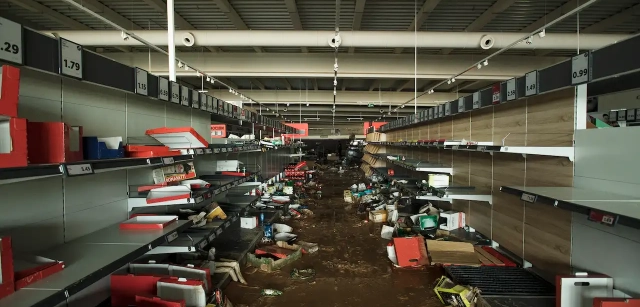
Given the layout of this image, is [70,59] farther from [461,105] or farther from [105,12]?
[461,105]

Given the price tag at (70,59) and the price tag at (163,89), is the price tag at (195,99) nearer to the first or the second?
the price tag at (163,89)

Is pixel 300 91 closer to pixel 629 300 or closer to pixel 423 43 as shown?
pixel 423 43

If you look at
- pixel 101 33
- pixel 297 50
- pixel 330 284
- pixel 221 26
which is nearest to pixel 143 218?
pixel 330 284

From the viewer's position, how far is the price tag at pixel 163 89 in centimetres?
294

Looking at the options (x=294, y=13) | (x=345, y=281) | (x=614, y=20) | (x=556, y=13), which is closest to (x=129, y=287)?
(x=345, y=281)

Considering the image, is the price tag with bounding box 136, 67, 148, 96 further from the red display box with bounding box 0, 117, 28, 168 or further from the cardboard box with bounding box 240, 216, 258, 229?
the cardboard box with bounding box 240, 216, 258, 229

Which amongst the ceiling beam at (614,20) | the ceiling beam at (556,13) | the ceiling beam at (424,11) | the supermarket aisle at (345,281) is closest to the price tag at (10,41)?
the supermarket aisle at (345,281)

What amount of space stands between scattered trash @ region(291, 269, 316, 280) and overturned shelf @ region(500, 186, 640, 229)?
7.92 feet

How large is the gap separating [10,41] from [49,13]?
516 cm

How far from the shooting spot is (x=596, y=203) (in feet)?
6.38

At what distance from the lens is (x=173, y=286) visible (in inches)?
92.0

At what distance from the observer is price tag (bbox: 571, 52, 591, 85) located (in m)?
2.31

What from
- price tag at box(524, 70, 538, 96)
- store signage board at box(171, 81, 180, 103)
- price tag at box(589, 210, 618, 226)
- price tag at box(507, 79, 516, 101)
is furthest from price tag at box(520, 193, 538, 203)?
store signage board at box(171, 81, 180, 103)

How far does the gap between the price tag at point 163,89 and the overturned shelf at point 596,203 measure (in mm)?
3156
